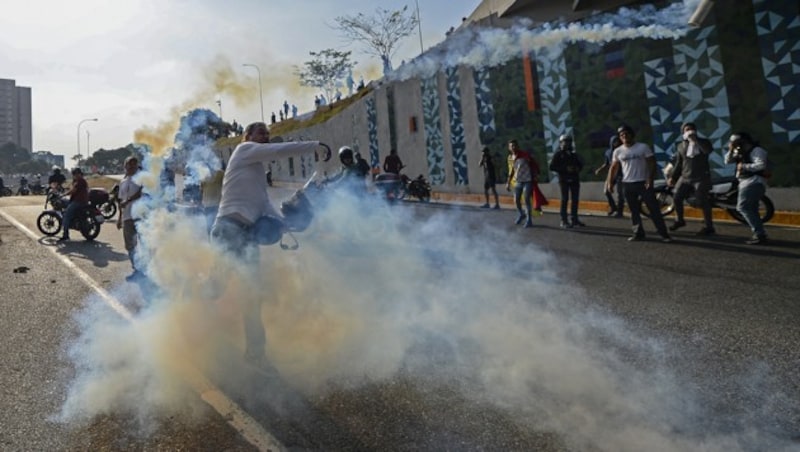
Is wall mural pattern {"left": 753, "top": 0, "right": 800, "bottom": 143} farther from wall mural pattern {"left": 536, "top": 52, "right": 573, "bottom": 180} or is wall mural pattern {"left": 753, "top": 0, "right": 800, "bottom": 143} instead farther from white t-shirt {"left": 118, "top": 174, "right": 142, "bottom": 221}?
white t-shirt {"left": 118, "top": 174, "right": 142, "bottom": 221}

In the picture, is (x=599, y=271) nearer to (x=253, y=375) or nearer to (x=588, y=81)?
A: (x=253, y=375)

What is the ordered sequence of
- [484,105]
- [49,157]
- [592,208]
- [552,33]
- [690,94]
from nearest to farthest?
[690,94]
[552,33]
[592,208]
[484,105]
[49,157]

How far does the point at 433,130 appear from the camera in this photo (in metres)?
21.3

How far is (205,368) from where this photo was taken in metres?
Result: 3.70

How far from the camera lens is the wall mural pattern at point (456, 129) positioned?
19.5 meters

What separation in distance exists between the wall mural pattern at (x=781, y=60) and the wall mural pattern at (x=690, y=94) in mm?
844

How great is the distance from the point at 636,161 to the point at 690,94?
5.05 m

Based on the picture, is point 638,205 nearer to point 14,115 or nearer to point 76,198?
point 76,198

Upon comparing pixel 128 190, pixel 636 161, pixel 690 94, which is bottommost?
pixel 128 190

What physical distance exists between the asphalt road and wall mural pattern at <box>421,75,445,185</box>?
48.0 feet

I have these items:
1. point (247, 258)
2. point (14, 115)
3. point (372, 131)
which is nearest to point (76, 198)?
point (247, 258)

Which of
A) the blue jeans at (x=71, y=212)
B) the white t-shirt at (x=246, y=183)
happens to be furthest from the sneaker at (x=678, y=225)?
the blue jeans at (x=71, y=212)

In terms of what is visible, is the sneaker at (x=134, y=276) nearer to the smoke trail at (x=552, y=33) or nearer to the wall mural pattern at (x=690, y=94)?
the smoke trail at (x=552, y=33)

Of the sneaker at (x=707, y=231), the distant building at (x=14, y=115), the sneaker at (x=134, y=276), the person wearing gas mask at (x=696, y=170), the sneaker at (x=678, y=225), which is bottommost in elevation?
the sneaker at (x=134, y=276)
